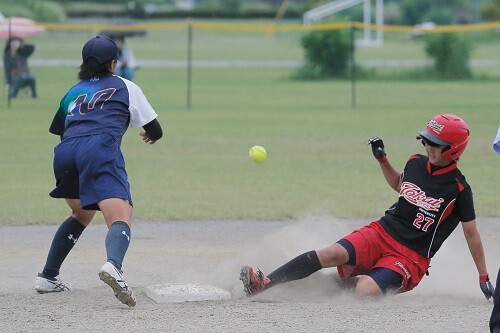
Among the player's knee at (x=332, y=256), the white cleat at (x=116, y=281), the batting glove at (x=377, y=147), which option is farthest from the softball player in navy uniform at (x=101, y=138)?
the batting glove at (x=377, y=147)

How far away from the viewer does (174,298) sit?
5980mm

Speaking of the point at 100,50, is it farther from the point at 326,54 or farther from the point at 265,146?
the point at 326,54

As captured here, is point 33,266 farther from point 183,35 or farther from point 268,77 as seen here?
point 183,35

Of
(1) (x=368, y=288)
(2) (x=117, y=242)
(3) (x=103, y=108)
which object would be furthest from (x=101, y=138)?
(1) (x=368, y=288)

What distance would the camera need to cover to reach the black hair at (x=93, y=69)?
5.92m

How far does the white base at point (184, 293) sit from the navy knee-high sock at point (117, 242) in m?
0.50

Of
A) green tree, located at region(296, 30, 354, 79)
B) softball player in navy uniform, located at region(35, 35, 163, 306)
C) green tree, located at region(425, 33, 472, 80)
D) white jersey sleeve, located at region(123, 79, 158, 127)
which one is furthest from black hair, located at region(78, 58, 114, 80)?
green tree, located at region(425, 33, 472, 80)

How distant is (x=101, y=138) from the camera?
5.77 metres

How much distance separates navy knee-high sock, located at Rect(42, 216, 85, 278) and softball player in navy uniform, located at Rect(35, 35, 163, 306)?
0.16 metres

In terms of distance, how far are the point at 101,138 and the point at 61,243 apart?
2.94 feet

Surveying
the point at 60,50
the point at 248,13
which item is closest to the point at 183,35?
the point at 248,13

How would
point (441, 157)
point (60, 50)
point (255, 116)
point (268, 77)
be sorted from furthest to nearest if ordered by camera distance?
point (60, 50) < point (268, 77) < point (255, 116) < point (441, 157)

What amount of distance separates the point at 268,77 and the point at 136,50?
46.8 feet

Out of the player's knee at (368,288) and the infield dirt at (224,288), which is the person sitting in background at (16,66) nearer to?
the infield dirt at (224,288)
